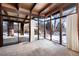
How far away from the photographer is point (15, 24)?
15.6ft

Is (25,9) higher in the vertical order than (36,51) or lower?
higher

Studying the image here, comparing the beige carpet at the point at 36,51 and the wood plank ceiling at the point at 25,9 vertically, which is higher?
the wood plank ceiling at the point at 25,9

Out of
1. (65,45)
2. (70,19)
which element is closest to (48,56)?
(65,45)

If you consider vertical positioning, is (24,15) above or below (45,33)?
above

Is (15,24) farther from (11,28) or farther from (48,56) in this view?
(48,56)

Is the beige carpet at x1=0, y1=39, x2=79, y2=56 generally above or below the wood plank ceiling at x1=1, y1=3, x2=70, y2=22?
below

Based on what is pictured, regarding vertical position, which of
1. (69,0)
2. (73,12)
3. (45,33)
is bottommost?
(45,33)

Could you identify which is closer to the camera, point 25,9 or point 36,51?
point 36,51

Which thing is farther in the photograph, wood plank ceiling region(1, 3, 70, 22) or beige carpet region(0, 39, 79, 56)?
wood plank ceiling region(1, 3, 70, 22)

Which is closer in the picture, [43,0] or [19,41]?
[43,0]

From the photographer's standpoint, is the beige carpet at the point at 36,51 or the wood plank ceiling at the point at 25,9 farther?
the wood plank ceiling at the point at 25,9

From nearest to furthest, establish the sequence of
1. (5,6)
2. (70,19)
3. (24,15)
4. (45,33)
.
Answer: (70,19) → (5,6) → (24,15) → (45,33)

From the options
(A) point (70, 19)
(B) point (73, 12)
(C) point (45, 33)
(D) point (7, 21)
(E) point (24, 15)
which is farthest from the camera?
(C) point (45, 33)

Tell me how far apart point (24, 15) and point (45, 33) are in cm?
177
